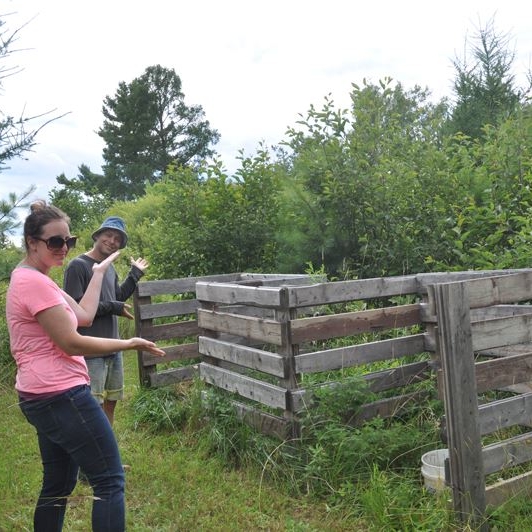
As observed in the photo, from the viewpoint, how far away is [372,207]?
708 cm

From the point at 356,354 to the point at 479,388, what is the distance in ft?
3.63

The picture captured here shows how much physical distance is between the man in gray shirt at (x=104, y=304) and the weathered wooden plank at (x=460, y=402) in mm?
2475

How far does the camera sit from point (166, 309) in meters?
6.39

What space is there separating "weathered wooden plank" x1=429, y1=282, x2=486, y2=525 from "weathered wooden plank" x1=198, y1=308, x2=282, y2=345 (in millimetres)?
1310

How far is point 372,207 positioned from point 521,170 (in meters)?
1.66

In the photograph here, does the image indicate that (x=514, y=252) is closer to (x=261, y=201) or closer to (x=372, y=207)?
(x=372, y=207)

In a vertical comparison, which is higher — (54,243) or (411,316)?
(54,243)

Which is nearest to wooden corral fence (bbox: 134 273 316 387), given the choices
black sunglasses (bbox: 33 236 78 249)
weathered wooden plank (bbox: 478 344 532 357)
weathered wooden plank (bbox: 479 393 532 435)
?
weathered wooden plank (bbox: 478 344 532 357)

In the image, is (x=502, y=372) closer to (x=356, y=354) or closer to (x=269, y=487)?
(x=356, y=354)

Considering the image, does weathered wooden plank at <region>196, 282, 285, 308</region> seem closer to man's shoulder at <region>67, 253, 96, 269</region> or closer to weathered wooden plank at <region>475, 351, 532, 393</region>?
man's shoulder at <region>67, 253, 96, 269</region>

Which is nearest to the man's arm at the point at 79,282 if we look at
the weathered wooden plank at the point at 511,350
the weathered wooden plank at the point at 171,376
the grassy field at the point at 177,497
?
the grassy field at the point at 177,497

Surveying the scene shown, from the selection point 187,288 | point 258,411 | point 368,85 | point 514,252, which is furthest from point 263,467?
point 368,85

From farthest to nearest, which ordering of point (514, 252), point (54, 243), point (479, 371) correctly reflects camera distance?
point (514, 252), point (479, 371), point (54, 243)

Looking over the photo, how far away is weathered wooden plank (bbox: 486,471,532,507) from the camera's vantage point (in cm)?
345
